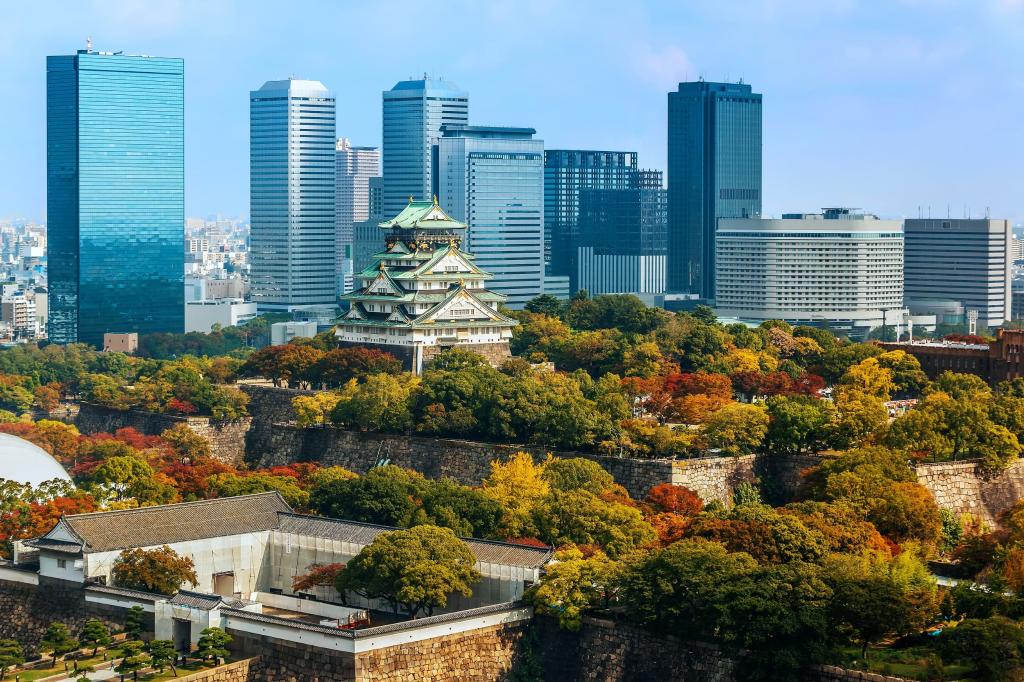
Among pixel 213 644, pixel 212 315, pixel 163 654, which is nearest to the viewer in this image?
pixel 163 654

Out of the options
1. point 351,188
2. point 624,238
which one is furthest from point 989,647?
point 351,188

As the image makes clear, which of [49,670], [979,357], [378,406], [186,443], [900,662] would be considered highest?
[979,357]

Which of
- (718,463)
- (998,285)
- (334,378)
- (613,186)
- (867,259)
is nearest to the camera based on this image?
(718,463)

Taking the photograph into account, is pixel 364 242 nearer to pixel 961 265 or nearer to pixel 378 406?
pixel 961 265

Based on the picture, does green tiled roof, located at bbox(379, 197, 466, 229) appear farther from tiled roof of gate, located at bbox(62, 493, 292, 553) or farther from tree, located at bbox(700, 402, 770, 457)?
tiled roof of gate, located at bbox(62, 493, 292, 553)

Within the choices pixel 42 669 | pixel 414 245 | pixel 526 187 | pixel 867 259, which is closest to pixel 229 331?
pixel 526 187

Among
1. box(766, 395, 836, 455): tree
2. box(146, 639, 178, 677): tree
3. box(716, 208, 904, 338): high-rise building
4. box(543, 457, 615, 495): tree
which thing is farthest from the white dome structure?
box(716, 208, 904, 338): high-rise building

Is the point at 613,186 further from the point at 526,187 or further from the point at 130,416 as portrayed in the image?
the point at 130,416
